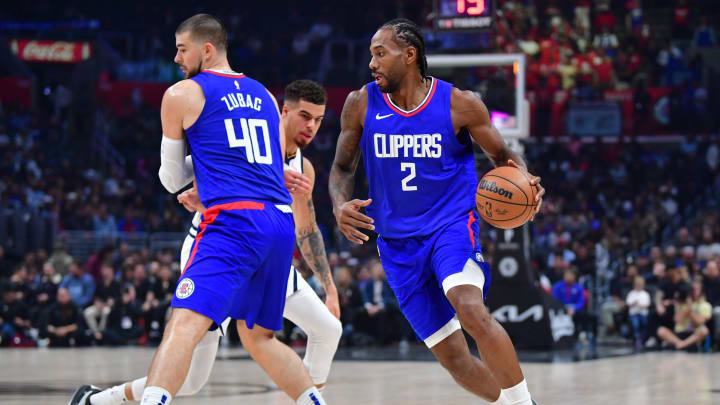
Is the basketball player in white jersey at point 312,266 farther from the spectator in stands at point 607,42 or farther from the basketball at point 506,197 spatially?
the spectator in stands at point 607,42

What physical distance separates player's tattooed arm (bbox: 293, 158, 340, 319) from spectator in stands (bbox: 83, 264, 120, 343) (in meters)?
10.6

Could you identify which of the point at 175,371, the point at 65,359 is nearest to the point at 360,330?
the point at 65,359

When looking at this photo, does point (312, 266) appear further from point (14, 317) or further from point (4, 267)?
point (4, 267)

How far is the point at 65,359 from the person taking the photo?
45.5 feet

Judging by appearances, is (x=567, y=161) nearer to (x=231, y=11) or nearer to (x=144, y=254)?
(x=144, y=254)

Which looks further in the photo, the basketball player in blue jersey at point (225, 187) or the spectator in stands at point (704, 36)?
the spectator in stands at point (704, 36)

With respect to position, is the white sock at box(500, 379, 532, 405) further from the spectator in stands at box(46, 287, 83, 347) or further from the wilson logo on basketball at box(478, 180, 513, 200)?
the spectator in stands at box(46, 287, 83, 347)

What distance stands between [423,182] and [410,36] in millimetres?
835

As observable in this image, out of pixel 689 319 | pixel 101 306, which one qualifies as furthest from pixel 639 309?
pixel 101 306

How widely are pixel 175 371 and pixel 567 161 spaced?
19.9m

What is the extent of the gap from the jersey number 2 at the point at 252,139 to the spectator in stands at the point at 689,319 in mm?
10910

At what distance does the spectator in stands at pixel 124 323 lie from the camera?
16.8m

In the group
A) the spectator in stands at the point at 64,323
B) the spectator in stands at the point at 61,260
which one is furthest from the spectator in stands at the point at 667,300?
the spectator in stands at the point at 61,260

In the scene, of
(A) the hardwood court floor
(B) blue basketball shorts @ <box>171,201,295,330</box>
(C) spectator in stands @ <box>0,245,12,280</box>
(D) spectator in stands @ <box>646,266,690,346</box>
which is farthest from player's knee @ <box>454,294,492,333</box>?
(C) spectator in stands @ <box>0,245,12,280</box>
